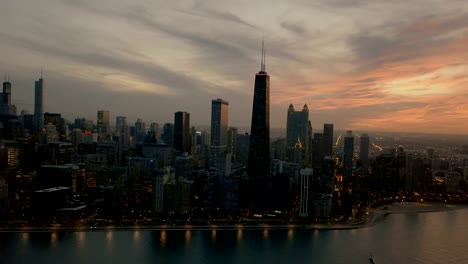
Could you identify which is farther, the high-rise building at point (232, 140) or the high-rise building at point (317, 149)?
the high-rise building at point (232, 140)

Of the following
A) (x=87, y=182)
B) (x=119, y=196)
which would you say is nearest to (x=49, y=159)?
(x=87, y=182)

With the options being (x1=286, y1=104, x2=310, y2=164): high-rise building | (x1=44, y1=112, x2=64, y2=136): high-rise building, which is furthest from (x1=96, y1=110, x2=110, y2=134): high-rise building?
(x1=286, y1=104, x2=310, y2=164): high-rise building

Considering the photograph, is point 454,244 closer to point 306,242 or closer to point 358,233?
point 358,233

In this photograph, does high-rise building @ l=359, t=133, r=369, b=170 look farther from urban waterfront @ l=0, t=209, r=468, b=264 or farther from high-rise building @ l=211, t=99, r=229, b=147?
urban waterfront @ l=0, t=209, r=468, b=264

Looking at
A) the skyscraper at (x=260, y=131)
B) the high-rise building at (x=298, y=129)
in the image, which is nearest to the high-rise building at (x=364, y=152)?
the high-rise building at (x=298, y=129)

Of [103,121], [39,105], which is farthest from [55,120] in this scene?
[103,121]

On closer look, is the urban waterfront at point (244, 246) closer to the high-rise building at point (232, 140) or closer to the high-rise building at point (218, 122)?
the high-rise building at point (218, 122)

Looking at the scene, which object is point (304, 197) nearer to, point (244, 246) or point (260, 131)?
point (244, 246)
